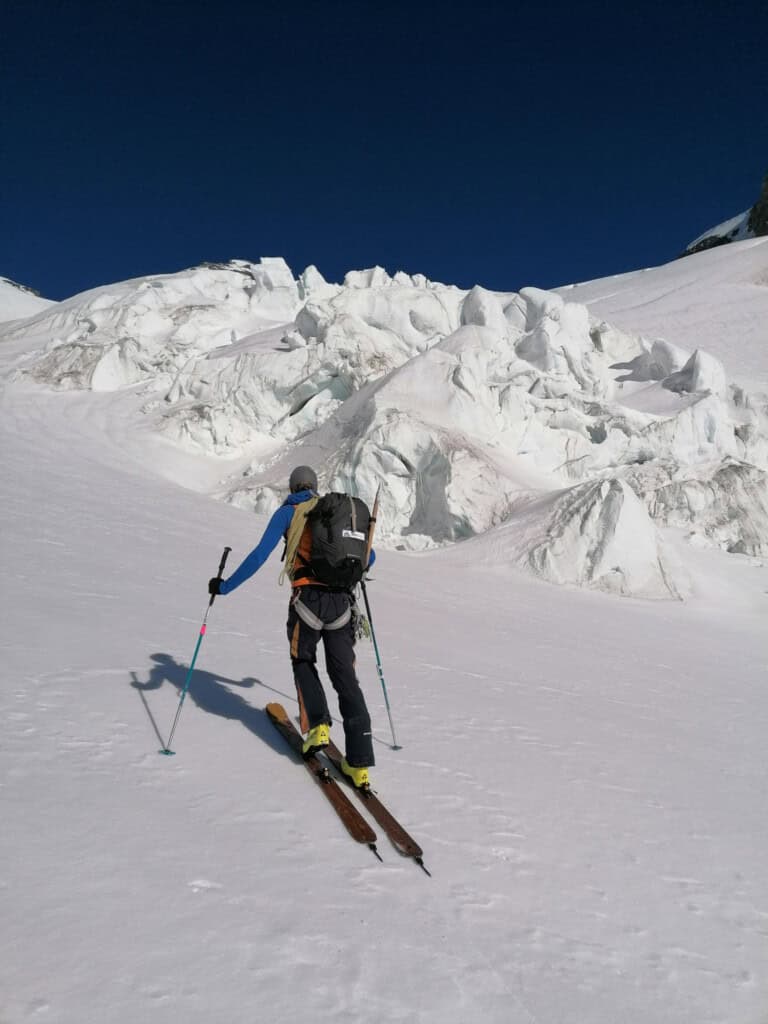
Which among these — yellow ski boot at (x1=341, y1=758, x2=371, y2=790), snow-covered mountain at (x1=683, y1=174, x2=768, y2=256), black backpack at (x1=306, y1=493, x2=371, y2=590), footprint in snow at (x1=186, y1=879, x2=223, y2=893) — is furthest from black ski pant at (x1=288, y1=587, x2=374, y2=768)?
snow-covered mountain at (x1=683, y1=174, x2=768, y2=256)

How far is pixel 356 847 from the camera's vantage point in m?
2.60

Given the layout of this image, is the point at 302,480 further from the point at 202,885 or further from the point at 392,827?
the point at 202,885

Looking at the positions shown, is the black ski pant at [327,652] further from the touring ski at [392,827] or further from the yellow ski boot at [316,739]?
the touring ski at [392,827]

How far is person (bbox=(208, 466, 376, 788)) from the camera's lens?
335 cm

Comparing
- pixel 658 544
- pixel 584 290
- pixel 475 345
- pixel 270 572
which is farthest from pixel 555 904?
pixel 584 290

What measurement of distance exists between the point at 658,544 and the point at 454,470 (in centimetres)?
518

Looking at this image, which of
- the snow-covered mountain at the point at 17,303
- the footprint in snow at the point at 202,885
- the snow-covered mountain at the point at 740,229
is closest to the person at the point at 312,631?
the footprint in snow at the point at 202,885

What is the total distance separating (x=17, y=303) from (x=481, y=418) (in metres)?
66.7

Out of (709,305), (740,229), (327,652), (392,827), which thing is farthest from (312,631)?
(740,229)

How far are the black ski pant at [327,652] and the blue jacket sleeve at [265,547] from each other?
28cm

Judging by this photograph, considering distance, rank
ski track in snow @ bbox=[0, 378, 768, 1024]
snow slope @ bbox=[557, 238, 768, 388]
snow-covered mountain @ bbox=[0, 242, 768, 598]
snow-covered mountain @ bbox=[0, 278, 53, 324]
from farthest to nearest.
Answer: snow-covered mountain @ bbox=[0, 278, 53, 324] → snow slope @ bbox=[557, 238, 768, 388] → snow-covered mountain @ bbox=[0, 242, 768, 598] → ski track in snow @ bbox=[0, 378, 768, 1024]

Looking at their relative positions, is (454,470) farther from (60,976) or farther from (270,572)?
(60,976)

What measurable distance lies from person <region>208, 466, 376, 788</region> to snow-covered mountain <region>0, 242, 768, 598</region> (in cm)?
989

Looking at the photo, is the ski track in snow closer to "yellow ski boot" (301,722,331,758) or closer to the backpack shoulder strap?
"yellow ski boot" (301,722,331,758)
